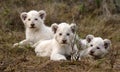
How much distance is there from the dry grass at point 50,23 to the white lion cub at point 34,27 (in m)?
0.51

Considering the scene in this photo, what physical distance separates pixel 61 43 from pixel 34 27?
6.90 feet

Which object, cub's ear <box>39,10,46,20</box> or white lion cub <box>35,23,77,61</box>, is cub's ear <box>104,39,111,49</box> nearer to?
white lion cub <box>35,23,77,61</box>

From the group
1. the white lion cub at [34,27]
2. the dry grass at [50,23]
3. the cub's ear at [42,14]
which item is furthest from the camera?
the cub's ear at [42,14]

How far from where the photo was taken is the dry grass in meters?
9.66

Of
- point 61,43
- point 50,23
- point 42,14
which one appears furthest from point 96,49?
point 50,23

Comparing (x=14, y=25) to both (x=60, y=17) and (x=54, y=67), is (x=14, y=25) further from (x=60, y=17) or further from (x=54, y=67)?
(x=54, y=67)

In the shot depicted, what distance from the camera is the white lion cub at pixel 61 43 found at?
10.3 m

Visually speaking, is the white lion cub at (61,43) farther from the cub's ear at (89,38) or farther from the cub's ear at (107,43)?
the cub's ear at (107,43)

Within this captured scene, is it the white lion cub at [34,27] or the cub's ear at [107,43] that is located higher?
the white lion cub at [34,27]

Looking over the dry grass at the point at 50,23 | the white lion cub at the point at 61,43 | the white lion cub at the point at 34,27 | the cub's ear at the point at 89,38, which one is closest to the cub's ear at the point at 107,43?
the dry grass at the point at 50,23

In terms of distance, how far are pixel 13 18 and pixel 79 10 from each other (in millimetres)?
2299

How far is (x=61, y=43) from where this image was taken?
10375mm

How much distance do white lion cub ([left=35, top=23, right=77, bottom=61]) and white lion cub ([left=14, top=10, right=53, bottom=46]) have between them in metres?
1.25

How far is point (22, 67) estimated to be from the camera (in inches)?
380
